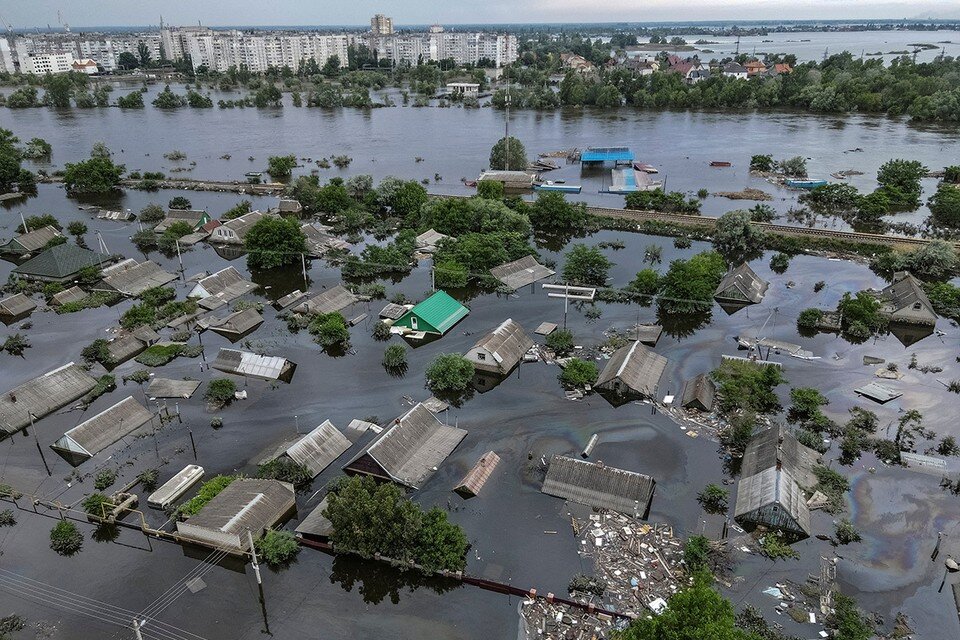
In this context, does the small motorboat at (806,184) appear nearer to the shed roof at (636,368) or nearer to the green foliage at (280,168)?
the shed roof at (636,368)

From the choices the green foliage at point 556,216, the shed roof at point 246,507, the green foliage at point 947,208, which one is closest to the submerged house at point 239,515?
the shed roof at point 246,507

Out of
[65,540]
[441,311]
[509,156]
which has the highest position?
[509,156]

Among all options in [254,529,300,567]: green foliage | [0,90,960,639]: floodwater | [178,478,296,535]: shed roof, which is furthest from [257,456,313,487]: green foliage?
[254,529,300,567]: green foliage

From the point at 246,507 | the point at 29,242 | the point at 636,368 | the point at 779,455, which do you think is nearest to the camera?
the point at 246,507

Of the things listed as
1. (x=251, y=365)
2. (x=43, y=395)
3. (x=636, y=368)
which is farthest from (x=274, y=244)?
(x=636, y=368)

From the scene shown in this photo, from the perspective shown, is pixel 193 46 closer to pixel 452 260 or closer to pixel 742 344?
pixel 452 260

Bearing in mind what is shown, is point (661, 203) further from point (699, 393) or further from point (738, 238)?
point (699, 393)
